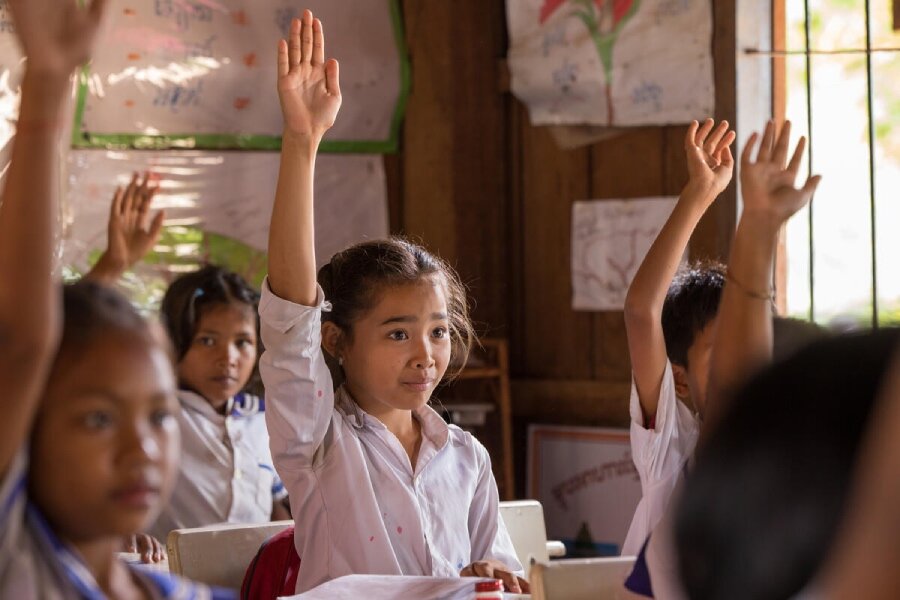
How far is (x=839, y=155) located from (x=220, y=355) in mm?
1922

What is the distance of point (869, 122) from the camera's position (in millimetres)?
3166

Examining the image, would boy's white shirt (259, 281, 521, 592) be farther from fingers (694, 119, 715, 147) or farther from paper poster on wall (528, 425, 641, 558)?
paper poster on wall (528, 425, 641, 558)

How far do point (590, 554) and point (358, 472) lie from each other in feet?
7.25

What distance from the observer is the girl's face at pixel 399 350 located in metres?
2.09

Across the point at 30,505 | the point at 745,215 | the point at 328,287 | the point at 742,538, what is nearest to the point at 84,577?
the point at 30,505

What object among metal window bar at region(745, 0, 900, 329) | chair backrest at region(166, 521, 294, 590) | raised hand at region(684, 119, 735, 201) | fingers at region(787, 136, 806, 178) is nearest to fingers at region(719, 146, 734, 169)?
raised hand at region(684, 119, 735, 201)

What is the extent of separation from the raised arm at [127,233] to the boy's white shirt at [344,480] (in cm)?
107

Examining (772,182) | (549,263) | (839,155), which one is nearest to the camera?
(772,182)

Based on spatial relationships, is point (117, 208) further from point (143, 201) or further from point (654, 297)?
point (654, 297)

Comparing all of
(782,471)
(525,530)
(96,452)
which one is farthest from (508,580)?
(782,471)

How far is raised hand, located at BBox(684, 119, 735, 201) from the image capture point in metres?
2.18

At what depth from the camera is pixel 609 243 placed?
4039 mm

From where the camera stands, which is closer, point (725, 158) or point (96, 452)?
point (96, 452)

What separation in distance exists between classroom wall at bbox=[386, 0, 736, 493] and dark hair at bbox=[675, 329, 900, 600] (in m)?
3.39
